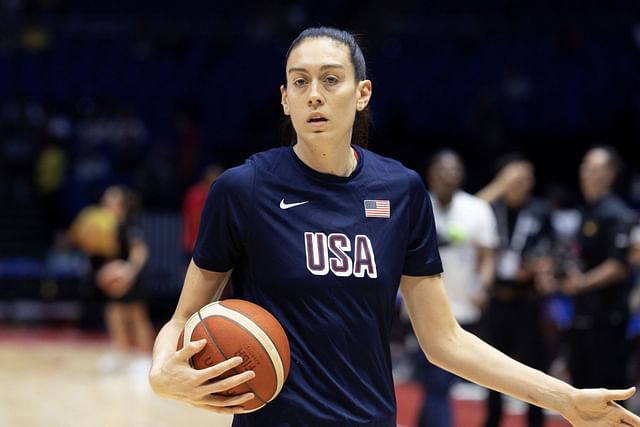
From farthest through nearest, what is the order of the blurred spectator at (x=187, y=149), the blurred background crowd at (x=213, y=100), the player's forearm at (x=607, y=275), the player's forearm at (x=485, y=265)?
the blurred spectator at (x=187, y=149), the blurred background crowd at (x=213, y=100), the player's forearm at (x=485, y=265), the player's forearm at (x=607, y=275)

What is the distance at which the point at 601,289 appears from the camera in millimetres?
6777

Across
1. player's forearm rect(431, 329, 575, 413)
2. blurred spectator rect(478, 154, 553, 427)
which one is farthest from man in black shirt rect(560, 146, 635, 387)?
player's forearm rect(431, 329, 575, 413)

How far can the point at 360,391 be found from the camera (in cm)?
268

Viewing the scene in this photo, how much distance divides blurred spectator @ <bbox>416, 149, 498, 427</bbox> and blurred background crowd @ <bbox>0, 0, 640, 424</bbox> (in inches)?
338

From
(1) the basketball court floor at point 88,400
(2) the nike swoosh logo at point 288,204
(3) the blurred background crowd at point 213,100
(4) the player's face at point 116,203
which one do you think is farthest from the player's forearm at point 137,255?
(2) the nike swoosh logo at point 288,204

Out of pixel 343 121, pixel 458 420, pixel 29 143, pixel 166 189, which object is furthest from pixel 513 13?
pixel 343 121

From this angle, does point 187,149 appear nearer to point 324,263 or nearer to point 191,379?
point 324,263

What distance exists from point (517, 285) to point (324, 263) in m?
4.66

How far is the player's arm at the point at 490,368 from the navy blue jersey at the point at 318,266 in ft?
0.54

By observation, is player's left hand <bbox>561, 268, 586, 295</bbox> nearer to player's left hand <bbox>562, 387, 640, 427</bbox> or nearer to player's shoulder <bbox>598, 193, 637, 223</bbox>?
player's shoulder <bbox>598, 193, 637, 223</bbox>

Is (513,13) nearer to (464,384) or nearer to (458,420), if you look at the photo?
(464,384)

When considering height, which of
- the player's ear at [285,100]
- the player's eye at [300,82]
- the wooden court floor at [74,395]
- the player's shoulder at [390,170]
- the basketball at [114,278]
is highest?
the player's eye at [300,82]

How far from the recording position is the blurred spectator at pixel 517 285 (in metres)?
6.96

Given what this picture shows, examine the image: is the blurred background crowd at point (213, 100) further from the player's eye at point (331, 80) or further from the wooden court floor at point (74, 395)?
the player's eye at point (331, 80)
